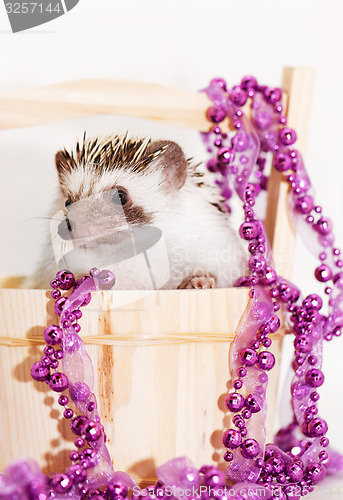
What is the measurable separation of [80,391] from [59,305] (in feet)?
0.40

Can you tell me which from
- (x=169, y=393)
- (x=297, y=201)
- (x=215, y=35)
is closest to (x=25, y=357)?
(x=169, y=393)

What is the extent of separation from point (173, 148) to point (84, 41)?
1.37 feet

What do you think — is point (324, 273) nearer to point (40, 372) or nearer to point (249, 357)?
point (249, 357)

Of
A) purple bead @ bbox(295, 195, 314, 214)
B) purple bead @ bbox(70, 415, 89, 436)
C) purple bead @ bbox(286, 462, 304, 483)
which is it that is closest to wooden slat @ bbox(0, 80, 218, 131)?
purple bead @ bbox(295, 195, 314, 214)

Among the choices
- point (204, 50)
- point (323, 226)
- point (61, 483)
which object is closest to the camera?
point (61, 483)

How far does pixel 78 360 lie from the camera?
776 mm

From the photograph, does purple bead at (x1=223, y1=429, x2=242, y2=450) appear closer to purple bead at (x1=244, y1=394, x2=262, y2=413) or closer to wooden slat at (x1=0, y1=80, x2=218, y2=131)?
purple bead at (x1=244, y1=394, x2=262, y2=413)

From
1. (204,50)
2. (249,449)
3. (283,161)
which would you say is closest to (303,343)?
(249,449)

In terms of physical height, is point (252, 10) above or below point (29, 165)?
above

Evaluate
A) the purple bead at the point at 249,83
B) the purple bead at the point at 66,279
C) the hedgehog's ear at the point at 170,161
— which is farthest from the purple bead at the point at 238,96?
the purple bead at the point at 66,279

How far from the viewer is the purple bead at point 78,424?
2.52 feet

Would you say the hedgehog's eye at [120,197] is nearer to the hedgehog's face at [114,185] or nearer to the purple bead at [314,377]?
the hedgehog's face at [114,185]

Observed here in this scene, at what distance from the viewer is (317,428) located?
879 mm

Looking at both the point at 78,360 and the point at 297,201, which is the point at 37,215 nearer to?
the point at 78,360
